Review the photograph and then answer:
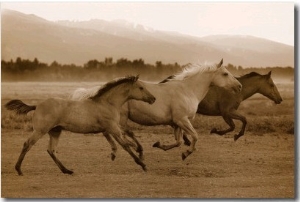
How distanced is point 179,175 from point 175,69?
835 millimetres

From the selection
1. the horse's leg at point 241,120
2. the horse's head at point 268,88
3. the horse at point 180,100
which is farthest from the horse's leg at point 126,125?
the horse's head at point 268,88

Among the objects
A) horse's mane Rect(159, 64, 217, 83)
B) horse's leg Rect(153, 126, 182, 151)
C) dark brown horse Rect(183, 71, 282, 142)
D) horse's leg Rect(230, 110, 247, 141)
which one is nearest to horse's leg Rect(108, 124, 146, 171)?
horse's leg Rect(153, 126, 182, 151)

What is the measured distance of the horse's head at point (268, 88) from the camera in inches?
219

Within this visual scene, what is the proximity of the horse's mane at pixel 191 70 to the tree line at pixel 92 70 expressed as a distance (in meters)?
0.03

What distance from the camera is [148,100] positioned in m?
5.45

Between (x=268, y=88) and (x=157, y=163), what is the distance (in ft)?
3.48

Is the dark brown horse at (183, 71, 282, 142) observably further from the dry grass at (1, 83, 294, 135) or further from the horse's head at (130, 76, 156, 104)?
the horse's head at (130, 76, 156, 104)

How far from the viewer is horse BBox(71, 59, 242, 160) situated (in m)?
5.51

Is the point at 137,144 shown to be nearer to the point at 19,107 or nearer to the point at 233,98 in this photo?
the point at 233,98

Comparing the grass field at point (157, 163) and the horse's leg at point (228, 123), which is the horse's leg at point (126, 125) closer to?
the grass field at point (157, 163)

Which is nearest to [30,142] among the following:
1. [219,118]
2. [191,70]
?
[191,70]

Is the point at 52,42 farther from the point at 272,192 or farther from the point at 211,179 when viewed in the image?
the point at 272,192

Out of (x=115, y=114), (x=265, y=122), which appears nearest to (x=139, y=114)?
(x=115, y=114)

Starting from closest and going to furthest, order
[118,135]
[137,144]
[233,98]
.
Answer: [118,135]
[137,144]
[233,98]
